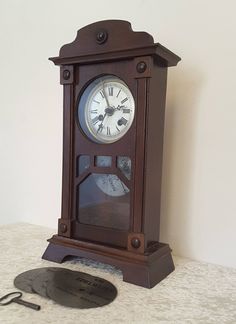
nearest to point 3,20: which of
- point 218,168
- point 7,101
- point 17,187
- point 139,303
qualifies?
point 7,101

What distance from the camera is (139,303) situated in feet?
1.94

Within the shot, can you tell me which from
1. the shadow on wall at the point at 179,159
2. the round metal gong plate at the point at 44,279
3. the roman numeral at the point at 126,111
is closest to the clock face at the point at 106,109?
the roman numeral at the point at 126,111

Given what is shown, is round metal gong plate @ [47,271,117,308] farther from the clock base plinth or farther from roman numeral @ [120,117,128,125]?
roman numeral @ [120,117,128,125]

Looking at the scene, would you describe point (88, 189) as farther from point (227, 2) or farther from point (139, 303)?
point (227, 2)

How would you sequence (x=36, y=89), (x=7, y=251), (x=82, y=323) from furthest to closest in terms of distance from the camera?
1. (x=36, y=89)
2. (x=7, y=251)
3. (x=82, y=323)

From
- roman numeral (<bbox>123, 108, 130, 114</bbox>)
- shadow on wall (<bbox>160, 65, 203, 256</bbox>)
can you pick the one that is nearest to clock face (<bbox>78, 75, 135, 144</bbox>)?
roman numeral (<bbox>123, 108, 130, 114</bbox>)

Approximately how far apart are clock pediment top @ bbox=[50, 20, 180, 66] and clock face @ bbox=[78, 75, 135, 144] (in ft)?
0.20

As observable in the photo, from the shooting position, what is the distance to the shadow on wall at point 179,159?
2.75 ft

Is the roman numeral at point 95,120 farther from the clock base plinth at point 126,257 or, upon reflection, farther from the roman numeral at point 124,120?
the clock base plinth at point 126,257

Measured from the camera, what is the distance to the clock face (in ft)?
2.39

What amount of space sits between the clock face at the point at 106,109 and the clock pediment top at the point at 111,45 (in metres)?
0.06

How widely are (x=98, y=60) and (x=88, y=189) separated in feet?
1.00

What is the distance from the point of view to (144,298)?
61cm

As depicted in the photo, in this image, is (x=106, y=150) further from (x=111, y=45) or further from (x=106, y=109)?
(x=111, y=45)
